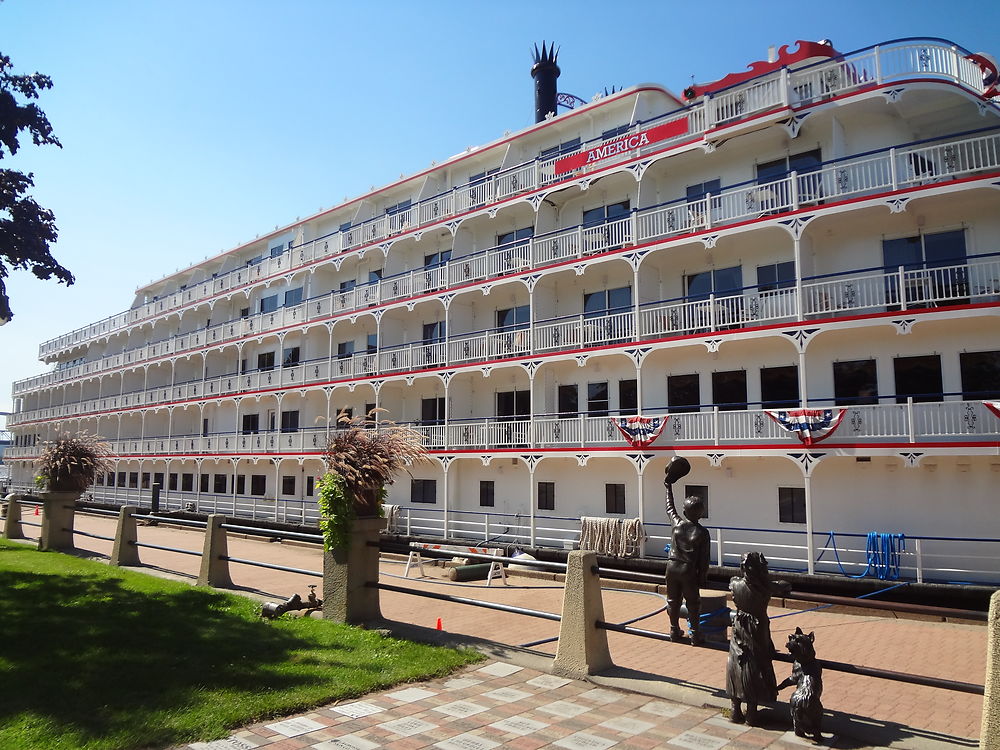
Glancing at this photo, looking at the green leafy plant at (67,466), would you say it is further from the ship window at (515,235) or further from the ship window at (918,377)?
the ship window at (918,377)

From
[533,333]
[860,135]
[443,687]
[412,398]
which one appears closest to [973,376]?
[860,135]

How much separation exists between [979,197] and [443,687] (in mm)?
16983

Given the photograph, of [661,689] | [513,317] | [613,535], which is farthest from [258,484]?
[661,689]

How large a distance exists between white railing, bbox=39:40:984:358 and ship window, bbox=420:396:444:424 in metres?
7.39

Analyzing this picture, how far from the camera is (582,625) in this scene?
682cm

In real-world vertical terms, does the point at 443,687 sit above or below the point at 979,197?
below

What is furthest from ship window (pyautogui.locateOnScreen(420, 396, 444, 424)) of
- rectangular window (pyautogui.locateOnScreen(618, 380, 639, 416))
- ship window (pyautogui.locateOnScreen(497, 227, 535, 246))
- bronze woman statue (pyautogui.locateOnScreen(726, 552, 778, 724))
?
bronze woman statue (pyautogui.locateOnScreen(726, 552, 778, 724))

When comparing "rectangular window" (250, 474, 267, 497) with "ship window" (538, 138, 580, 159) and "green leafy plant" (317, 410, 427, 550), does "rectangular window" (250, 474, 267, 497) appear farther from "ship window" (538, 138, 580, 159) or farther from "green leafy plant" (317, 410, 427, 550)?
"green leafy plant" (317, 410, 427, 550)

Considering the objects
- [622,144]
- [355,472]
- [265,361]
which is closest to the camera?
[355,472]

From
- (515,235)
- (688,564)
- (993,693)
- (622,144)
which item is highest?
(622,144)

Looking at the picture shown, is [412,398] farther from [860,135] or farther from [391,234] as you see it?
[860,135]

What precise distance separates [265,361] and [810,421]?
30241 mm

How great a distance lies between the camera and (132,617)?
29.2 feet

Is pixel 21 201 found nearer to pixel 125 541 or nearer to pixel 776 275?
pixel 125 541
